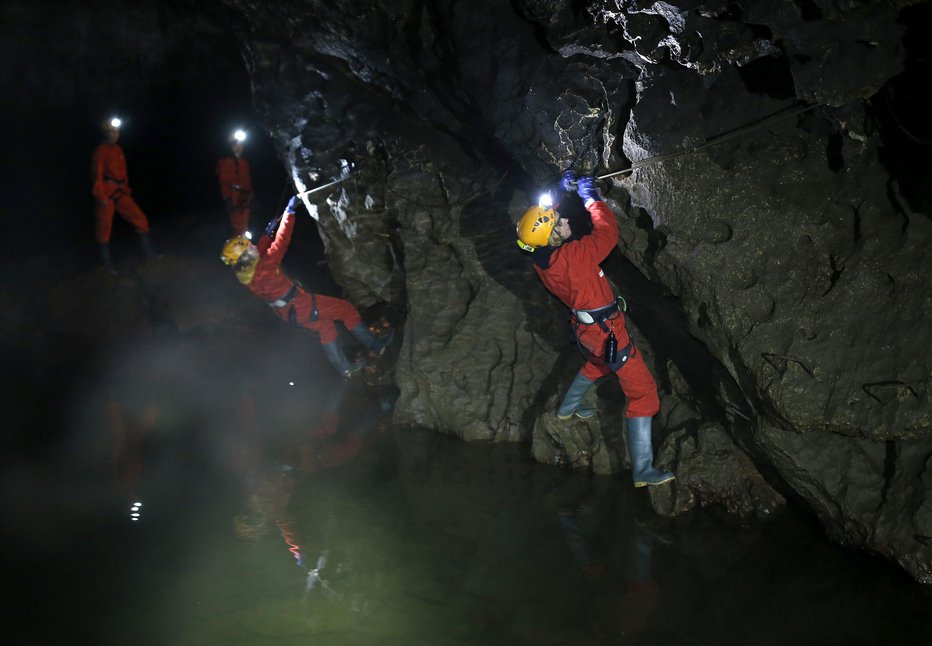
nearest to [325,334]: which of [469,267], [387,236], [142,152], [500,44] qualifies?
[387,236]

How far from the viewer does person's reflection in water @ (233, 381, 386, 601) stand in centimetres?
464

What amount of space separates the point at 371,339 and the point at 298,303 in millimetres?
869

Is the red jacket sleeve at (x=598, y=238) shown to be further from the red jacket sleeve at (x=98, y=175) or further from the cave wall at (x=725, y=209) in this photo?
the red jacket sleeve at (x=98, y=175)

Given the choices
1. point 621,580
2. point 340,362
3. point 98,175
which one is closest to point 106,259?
point 98,175

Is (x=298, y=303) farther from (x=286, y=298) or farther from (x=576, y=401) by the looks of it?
(x=576, y=401)

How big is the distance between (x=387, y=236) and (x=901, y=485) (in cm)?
483

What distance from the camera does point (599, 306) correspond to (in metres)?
4.79

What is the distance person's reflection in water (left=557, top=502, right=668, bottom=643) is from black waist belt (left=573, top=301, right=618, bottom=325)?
129cm

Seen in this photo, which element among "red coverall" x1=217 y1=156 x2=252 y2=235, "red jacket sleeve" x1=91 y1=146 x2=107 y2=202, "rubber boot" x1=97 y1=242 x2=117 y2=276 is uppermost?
"red jacket sleeve" x1=91 y1=146 x2=107 y2=202

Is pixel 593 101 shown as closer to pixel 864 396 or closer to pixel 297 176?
pixel 864 396

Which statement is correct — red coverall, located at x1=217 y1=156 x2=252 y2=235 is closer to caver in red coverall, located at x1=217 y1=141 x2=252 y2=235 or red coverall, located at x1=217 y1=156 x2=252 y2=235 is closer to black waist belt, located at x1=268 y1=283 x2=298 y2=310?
caver in red coverall, located at x1=217 y1=141 x2=252 y2=235

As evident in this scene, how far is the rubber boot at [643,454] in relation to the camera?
4.89 metres

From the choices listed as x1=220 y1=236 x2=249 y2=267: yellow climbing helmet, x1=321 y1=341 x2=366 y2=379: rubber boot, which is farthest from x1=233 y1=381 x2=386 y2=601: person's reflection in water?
x1=220 y1=236 x2=249 y2=267: yellow climbing helmet

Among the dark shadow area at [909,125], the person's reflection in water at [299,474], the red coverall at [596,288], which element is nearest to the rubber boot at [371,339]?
the person's reflection in water at [299,474]
